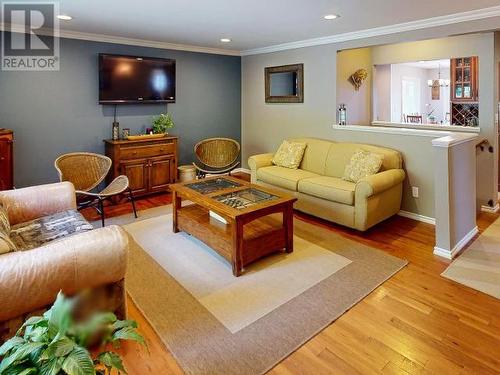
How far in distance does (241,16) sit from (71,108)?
2.71m

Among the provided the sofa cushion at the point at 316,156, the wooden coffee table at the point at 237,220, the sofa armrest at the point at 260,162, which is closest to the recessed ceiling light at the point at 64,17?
the wooden coffee table at the point at 237,220

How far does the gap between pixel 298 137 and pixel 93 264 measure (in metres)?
4.28

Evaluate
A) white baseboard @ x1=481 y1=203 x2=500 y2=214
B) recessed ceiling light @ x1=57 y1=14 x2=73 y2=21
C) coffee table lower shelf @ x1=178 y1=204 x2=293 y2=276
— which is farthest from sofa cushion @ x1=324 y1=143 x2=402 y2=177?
recessed ceiling light @ x1=57 y1=14 x2=73 y2=21

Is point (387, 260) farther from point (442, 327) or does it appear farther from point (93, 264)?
point (93, 264)

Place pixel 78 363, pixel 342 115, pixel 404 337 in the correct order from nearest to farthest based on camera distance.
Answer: pixel 78 363
pixel 404 337
pixel 342 115

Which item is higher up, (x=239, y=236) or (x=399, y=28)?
(x=399, y=28)

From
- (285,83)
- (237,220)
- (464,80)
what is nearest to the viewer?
(237,220)

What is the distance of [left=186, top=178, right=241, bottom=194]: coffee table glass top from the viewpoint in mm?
3637

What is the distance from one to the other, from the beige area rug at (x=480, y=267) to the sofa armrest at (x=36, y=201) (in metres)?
3.39

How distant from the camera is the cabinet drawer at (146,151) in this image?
4.93 metres

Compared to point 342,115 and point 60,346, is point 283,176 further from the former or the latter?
point 60,346

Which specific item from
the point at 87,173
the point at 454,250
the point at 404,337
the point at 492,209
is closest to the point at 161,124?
the point at 87,173

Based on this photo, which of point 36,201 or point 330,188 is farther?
point 330,188

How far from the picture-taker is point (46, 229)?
2.72m
